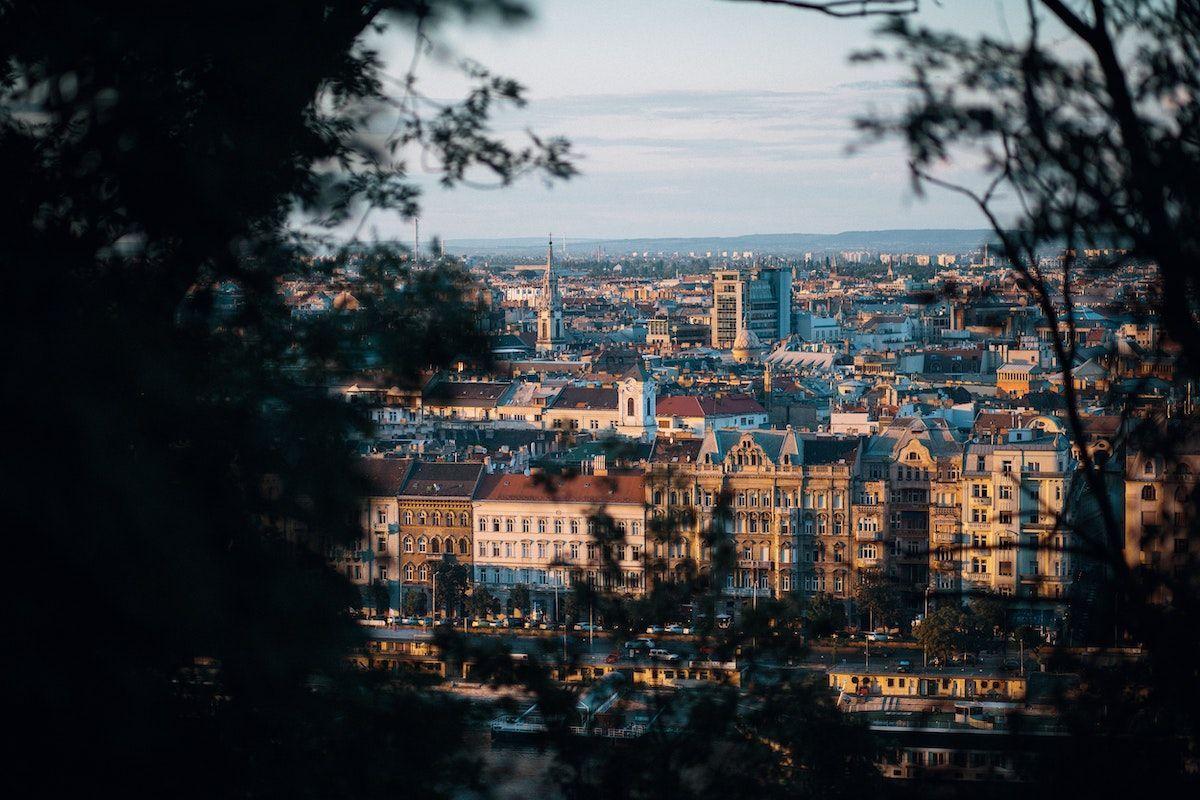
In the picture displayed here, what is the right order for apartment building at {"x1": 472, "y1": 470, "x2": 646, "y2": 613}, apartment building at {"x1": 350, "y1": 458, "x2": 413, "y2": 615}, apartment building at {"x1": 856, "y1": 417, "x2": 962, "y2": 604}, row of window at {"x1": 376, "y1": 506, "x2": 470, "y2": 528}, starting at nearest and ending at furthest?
apartment building at {"x1": 350, "y1": 458, "x2": 413, "y2": 615}
apartment building at {"x1": 472, "y1": 470, "x2": 646, "y2": 613}
apartment building at {"x1": 856, "y1": 417, "x2": 962, "y2": 604}
row of window at {"x1": 376, "y1": 506, "x2": 470, "y2": 528}

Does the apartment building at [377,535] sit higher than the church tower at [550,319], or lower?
lower

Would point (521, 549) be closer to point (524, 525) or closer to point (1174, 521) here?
point (524, 525)

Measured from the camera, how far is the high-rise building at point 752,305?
163ft

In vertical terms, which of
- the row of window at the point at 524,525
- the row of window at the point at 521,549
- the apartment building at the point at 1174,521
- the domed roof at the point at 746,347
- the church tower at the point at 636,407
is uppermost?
the domed roof at the point at 746,347

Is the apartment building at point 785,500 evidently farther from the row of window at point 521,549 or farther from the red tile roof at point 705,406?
the red tile roof at point 705,406

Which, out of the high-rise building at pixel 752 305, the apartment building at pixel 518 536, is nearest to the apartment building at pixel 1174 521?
the apartment building at pixel 518 536

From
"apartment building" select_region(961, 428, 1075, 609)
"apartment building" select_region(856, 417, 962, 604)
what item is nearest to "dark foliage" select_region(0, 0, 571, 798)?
"apartment building" select_region(961, 428, 1075, 609)

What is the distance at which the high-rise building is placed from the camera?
49.8 m

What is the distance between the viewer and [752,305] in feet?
167

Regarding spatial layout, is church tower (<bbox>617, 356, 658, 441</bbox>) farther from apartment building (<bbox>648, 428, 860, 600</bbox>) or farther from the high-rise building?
the high-rise building

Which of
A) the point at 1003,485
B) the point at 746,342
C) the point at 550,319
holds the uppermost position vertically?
the point at 550,319

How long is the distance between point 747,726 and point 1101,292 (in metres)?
0.89

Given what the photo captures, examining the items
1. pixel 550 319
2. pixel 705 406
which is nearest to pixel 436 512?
pixel 705 406

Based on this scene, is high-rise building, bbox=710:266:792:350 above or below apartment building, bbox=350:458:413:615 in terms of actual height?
above
